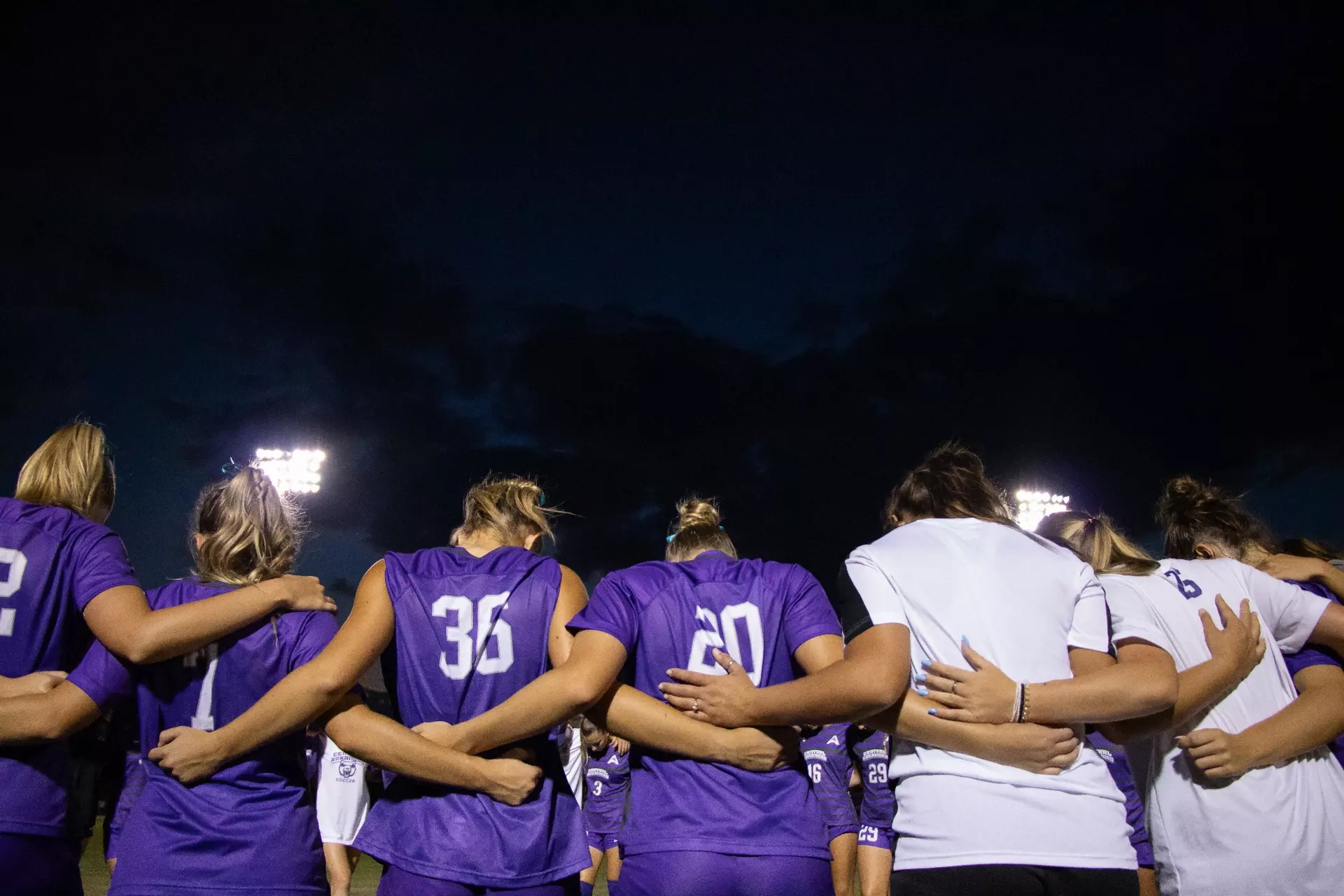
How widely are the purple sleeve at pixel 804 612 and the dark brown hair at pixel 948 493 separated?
0.41 meters

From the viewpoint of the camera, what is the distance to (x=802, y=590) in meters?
3.45

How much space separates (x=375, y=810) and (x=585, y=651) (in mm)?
971

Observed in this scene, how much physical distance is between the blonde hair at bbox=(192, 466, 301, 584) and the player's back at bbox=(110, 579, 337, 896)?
0.32 feet

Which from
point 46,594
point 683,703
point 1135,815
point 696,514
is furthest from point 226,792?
point 1135,815

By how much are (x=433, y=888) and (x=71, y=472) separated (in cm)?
229

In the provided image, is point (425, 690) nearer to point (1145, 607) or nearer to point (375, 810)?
point (375, 810)

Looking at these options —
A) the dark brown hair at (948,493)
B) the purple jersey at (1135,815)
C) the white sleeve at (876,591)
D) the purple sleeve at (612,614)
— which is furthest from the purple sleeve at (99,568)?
the purple jersey at (1135,815)

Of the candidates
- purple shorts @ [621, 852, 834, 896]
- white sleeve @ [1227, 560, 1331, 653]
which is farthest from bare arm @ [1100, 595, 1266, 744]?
purple shorts @ [621, 852, 834, 896]

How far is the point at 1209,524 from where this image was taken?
4.11m

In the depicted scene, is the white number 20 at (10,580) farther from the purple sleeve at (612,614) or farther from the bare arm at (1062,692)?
the bare arm at (1062,692)

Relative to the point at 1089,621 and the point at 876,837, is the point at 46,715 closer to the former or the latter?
the point at 1089,621

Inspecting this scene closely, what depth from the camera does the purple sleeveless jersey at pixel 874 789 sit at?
599cm

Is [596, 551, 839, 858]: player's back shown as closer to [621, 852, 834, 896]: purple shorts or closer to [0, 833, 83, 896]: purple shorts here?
[621, 852, 834, 896]: purple shorts

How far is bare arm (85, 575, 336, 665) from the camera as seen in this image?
3.06m
